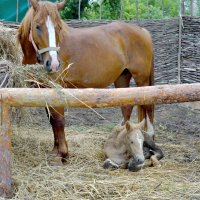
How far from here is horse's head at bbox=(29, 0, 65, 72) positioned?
507cm

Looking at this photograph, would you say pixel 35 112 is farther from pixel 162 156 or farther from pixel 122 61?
pixel 162 156

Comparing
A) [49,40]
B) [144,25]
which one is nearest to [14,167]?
[49,40]

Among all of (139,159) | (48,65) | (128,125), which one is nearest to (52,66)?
(48,65)

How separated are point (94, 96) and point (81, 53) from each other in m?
2.38

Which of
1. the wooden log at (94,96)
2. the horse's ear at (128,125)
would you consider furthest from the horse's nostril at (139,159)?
the wooden log at (94,96)

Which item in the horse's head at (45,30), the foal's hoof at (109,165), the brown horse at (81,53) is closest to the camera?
the horse's head at (45,30)

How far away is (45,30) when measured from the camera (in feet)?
16.9

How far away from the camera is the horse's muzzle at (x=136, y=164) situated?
5.11 metres

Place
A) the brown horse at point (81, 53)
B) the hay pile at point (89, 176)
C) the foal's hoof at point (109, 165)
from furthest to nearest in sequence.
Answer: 1. the foal's hoof at point (109, 165)
2. the brown horse at point (81, 53)
3. the hay pile at point (89, 176)

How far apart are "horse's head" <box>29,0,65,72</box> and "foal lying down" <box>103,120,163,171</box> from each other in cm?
116

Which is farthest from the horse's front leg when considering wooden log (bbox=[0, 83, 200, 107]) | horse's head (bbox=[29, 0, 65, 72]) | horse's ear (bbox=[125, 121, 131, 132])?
wooden log (bbox=[0, 83, 200, 107])

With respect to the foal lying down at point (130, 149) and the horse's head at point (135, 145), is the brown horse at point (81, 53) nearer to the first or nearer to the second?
the foal lying down at point (130, 149)

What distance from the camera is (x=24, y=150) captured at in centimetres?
579

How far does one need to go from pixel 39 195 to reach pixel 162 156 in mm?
2093
